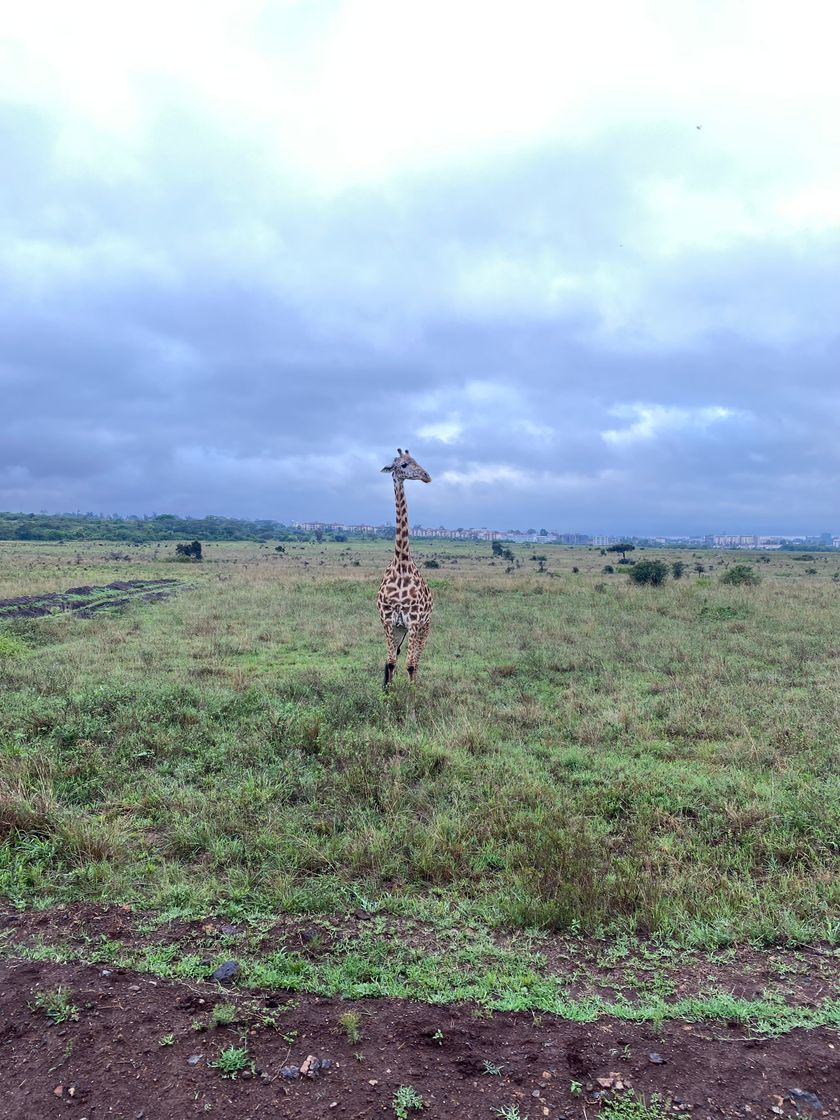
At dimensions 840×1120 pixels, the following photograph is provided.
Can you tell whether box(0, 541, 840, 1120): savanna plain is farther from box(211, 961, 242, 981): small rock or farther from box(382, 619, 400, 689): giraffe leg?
box(382, 619, 400, 689): giraffe leg

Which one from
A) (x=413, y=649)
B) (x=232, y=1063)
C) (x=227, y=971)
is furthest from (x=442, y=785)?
(x=413, y=649)

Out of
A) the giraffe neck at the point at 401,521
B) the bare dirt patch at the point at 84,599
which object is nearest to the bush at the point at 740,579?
the giraffe neck at the point at 401,521

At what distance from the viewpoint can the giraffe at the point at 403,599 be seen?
417 inches

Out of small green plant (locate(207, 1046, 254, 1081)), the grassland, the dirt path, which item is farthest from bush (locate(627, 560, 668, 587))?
small green plant (locate(207, 1046, 254, 1081))

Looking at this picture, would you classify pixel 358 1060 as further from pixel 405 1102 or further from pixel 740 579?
pixel 740 579

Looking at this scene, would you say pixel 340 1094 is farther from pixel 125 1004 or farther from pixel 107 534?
pixel 107 534

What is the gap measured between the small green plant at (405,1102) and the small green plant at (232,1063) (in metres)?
0.73

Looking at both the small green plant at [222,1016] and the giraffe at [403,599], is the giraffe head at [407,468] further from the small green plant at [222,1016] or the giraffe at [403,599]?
the small green plant at [222,1016]

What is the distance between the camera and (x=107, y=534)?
7919cm

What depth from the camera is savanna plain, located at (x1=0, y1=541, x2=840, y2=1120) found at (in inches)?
123

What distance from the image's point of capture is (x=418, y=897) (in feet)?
15.8

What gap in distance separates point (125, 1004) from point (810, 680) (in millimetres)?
11288

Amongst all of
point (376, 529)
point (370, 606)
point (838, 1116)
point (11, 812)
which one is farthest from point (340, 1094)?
point (376, 529)

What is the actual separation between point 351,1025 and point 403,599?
7.45 metres
